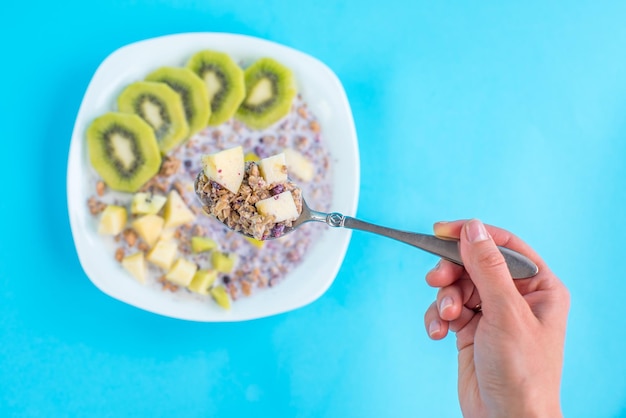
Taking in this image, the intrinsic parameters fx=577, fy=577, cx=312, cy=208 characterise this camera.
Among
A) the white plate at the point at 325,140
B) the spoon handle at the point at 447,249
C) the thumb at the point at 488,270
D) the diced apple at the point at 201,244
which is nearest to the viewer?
the thumb at the point at 488,270

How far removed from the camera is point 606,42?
2.61 metres

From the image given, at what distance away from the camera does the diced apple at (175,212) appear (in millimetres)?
2215

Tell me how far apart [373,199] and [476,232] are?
898 millimetres

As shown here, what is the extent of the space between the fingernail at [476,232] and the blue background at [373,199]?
86 centimetres

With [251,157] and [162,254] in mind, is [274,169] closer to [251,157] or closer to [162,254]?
[251,157]

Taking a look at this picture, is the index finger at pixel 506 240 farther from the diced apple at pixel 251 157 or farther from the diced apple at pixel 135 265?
the diced apple at pixel 135 265

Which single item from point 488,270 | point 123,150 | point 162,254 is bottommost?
point 488,270

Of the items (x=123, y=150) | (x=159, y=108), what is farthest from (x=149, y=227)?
(x=159, y=108)

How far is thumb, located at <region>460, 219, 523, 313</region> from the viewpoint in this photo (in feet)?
4.94

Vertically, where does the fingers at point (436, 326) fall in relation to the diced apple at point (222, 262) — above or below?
below

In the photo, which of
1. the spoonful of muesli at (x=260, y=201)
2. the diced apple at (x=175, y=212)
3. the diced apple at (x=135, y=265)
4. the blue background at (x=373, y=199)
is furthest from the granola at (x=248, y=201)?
the blue background at (x=373, y=199)

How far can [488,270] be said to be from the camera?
152 centimetres

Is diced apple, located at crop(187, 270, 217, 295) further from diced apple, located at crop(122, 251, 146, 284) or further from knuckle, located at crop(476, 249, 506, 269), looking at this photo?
knuckle, located at crop(476, 249, 506, 269)

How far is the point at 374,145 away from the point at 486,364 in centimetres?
112
